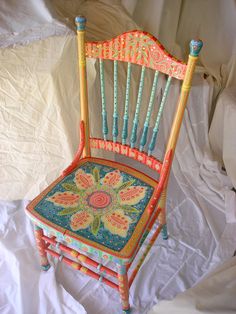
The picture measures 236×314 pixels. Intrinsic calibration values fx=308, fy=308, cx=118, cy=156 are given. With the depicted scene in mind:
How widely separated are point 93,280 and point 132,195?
0.41m

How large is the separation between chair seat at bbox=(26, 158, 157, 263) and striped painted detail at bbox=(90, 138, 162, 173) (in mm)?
56

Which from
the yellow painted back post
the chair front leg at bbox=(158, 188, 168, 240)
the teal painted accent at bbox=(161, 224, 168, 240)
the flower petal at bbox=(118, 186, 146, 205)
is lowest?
the teal painted accent at bbox=(161, 224, 168, 240)

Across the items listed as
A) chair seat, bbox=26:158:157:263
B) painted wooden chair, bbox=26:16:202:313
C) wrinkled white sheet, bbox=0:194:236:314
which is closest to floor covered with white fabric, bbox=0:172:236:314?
wrinkled white sheet, bbox=0:194:236:314

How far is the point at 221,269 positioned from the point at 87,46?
783 millimetres

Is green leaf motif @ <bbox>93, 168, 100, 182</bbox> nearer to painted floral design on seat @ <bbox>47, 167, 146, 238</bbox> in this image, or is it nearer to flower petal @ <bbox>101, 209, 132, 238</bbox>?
painted floral design on seat @ <bbox>47, 167, 146, 238</bbox>

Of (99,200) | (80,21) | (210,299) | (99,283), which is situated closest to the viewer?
(210,299)

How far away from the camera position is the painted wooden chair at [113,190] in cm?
87

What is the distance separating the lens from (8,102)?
1090mm

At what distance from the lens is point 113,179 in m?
1.07

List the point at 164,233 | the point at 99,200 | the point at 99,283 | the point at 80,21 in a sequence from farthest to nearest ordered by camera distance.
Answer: the point at 164,233
the point at 99,283
the point at 99,200
the point at 80,21

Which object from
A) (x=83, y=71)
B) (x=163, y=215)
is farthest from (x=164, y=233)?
(x=83, y=71)

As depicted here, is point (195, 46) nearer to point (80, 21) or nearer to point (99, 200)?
point (80, 21)

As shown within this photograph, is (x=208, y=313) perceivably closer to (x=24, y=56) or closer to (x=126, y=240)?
(x=126, y=240)

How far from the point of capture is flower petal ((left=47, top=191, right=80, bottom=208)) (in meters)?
0.98
